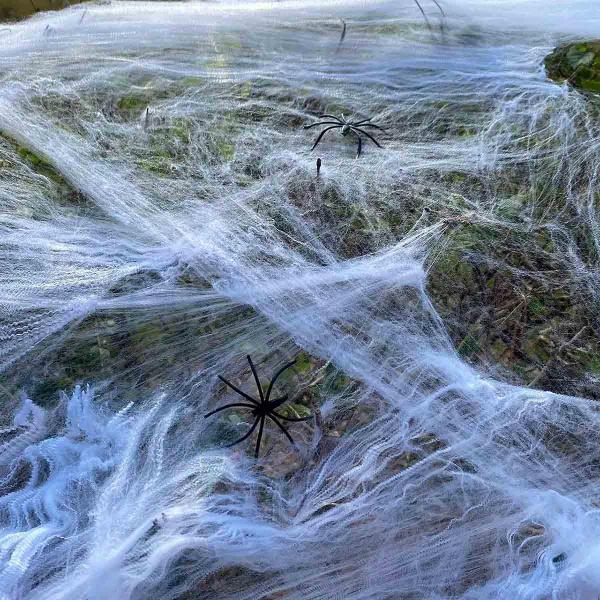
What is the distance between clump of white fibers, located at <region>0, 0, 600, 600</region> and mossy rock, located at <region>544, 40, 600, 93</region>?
0.32 ft

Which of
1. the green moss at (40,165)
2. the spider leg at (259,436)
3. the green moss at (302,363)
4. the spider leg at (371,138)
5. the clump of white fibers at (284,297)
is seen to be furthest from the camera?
the spider leg at (371,138)

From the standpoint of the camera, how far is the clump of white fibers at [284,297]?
6.44 feet

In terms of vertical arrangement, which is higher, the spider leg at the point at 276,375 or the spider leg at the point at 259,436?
the spider leg at the point at 276,375

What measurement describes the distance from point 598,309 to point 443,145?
1.26 m

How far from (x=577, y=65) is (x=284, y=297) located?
8.76 ft

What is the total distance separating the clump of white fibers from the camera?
6.44ft

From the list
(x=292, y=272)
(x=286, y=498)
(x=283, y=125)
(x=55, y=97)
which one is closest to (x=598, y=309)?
(x=292, y=272)

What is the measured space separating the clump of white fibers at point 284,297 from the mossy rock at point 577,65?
0.32 ft

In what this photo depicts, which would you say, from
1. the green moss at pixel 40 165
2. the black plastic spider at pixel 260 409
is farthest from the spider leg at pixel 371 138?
the green moss at pixel 40 165

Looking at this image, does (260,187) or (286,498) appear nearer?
(286,498)

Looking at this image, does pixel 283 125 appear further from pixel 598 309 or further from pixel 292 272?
pixel 598 309

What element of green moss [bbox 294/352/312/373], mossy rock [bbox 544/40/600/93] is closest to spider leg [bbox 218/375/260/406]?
green moss [bbox 294/352/312/373]

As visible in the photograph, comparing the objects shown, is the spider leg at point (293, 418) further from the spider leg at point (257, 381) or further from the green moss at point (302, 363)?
the green moss at point (302, 363)

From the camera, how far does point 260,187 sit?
295 cm
